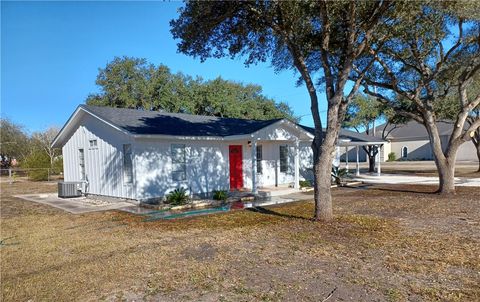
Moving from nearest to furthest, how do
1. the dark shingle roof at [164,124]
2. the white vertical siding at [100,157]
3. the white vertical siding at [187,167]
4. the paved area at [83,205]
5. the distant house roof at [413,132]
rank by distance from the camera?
1. the paved area at [83,205]
2. the white vertical siding at [187,167]
3. the dark shingle roof at [164,124]
4. the white vertical siding at [100,157]
5. the distant house roof at [413,132]

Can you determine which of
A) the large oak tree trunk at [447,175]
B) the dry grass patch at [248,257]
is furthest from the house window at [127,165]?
the large oak tree trunk at [447,175]

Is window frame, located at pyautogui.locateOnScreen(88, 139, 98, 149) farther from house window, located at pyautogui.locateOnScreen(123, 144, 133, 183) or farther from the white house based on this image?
house window, located at pyautogui.locateOnScreen(123, 144, 133, 183)

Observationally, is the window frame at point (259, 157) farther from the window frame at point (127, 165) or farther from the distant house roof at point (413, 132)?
the distant house roof at point (413, 132)

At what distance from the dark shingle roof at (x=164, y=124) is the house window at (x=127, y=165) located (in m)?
0.89

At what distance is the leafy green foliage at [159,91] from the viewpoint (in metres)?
32.4

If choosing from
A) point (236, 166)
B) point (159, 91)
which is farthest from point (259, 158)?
point (159, 91)

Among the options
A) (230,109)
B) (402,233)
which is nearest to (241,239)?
(402,233)

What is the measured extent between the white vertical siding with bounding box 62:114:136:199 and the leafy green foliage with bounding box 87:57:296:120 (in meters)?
16.1

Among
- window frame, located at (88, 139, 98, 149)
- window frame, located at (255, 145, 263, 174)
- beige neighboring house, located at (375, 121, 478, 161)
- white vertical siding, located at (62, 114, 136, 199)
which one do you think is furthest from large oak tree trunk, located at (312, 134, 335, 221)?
beige neighboring house, located at (375, 121, 478, 161)

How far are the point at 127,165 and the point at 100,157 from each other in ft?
7.00

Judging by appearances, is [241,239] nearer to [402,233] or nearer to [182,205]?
[402,233]

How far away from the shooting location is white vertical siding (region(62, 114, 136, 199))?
13266mm

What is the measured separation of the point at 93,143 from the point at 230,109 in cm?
1929

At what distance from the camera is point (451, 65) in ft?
44.7
